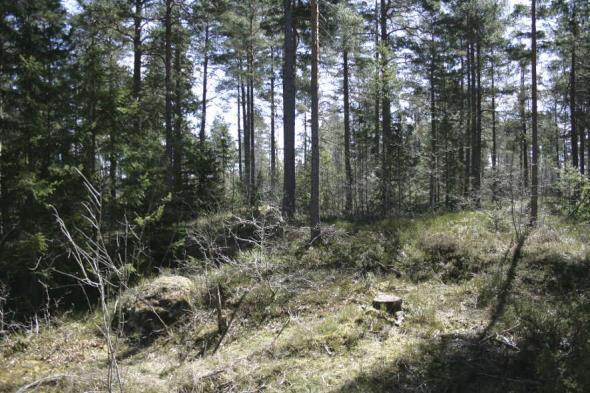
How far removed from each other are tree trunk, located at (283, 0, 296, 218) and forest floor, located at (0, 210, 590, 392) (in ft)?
11.0

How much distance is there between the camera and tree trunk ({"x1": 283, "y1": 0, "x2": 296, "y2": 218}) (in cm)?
1455

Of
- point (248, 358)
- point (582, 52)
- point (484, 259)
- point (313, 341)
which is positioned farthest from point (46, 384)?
point (582, 52)

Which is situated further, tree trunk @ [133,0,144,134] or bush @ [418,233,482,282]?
tree trunk @ [133,0,144,134]

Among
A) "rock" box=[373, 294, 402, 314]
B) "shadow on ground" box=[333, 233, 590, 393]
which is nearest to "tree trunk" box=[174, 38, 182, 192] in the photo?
"rock" box=[373, 294, 402, 314]

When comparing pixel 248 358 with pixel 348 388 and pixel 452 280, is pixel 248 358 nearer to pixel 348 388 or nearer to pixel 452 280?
pixel 348 388

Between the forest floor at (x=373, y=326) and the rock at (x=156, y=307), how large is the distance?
28cm

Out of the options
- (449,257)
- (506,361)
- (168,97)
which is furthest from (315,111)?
(506,361)

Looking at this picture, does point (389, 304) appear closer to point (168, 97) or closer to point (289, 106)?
point (289, 106)

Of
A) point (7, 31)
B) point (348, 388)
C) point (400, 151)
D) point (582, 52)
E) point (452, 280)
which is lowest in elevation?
point (348, 388)

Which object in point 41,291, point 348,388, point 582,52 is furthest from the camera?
point 582,52

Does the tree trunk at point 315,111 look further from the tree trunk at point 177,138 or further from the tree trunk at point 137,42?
the tree trunk at point 137,42

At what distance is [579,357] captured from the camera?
489 cm

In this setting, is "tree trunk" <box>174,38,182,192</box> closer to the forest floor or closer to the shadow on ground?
the forest floor

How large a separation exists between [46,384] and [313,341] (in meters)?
4.39
